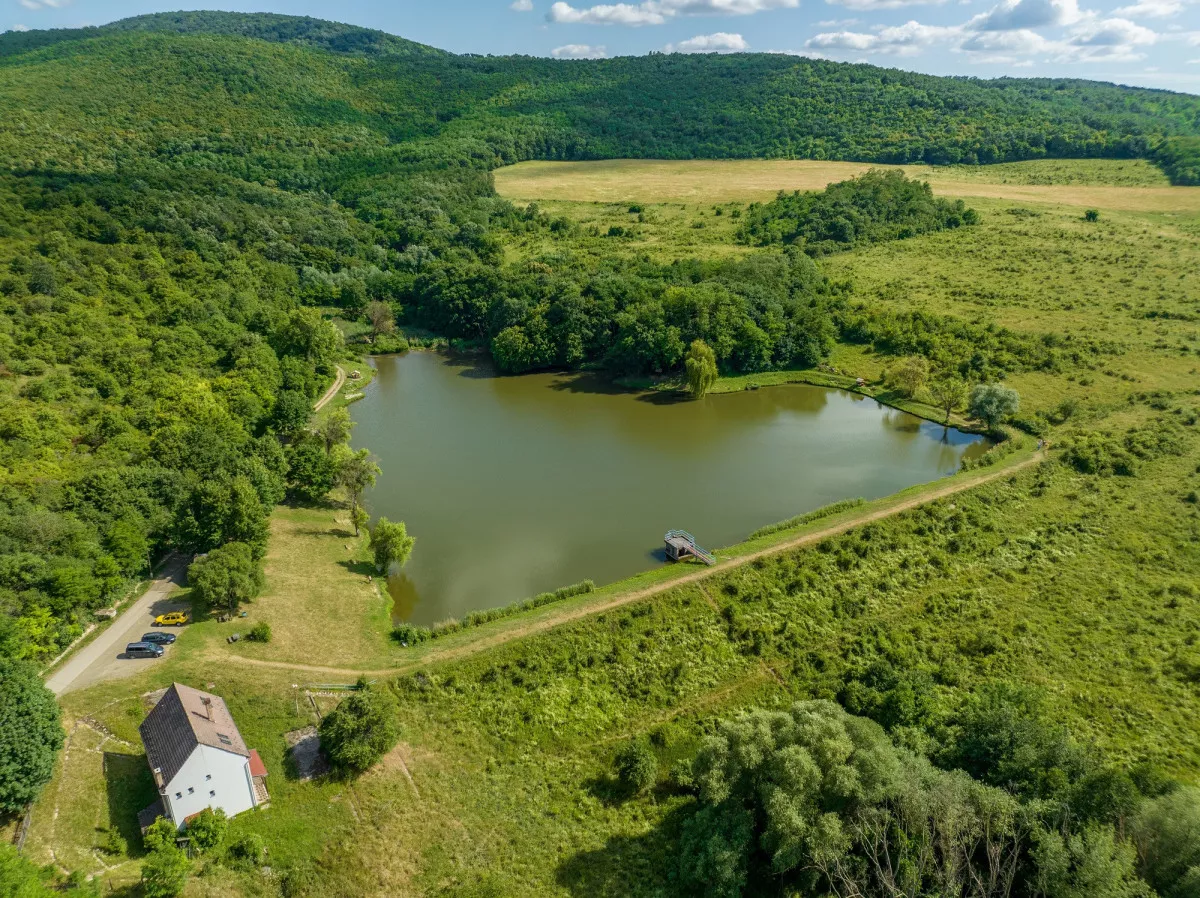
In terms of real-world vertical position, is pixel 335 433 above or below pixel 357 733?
above

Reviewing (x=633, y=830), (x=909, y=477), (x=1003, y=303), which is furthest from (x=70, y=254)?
(x=1003, y=303)

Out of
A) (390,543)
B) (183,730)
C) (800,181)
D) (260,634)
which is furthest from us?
(800,181)

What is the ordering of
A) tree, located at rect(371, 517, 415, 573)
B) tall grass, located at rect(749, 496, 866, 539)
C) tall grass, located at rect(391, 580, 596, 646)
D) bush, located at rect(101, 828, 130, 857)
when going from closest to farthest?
1. bush, located at rect(101, 828, 130, 857)
2. tall grass, located at rect(391, 580, 596, 646)
3. tree, located at rect(371, 517, 415, 573)
4. tall grass, located at rect(749, 496, 866, 539)

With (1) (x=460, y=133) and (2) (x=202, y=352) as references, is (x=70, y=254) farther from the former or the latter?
(1) (x=460, y=133)

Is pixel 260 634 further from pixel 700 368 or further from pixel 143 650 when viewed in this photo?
pixel 700 368

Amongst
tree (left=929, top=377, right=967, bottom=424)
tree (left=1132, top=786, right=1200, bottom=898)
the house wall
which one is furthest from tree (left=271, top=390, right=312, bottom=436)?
tree (left=929, top=377, right=967, bottom=424)

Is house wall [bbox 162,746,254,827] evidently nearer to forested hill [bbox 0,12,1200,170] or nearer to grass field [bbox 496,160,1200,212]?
grass field [bbox 496,160,1200,212]

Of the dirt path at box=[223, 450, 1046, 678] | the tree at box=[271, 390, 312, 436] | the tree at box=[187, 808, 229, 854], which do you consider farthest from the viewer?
the tree at box=[271, 390, 312, 436]

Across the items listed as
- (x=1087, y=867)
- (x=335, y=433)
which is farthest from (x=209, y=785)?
(x=335, y=433)
